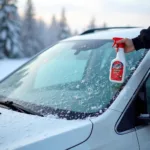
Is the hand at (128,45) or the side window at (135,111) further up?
the hand at (128,45)

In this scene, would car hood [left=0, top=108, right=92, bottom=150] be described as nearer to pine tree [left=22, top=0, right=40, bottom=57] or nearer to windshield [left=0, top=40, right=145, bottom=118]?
windshield [left=0, top=40, right=145, bottom=118]

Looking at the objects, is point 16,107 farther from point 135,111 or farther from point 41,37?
point 41,37

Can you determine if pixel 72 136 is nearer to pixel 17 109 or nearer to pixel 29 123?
pixel 29 123

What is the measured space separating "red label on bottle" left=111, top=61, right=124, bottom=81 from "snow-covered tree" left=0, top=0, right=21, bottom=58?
3613 cm

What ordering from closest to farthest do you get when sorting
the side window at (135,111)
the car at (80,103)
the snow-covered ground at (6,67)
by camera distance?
the car at (80,103)
the side window at (135,111)
the snow-covered ground at (6,67)

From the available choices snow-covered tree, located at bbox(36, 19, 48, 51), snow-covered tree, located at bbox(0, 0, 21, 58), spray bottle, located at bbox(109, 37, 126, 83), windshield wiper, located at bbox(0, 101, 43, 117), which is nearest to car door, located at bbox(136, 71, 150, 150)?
spray bottle, located at bbox(109, 37, 126, 83)

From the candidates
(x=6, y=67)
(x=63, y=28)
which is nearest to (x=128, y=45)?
(x=6, y=67)

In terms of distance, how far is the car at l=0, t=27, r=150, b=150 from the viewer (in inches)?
81.9

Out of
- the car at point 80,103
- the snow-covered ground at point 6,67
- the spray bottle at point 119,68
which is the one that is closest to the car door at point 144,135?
the car at point 80,103

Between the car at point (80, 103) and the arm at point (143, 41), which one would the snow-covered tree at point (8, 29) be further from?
the arm at point (143, 41)

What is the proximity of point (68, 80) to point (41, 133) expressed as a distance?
37.3 inches

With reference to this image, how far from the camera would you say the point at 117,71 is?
8.16ft

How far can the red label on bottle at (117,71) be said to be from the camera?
8.13 ft

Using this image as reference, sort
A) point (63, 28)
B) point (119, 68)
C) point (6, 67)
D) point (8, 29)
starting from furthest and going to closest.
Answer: point (63, 28) < point (8, 29) < point (6, 67) < point (119, 68)
